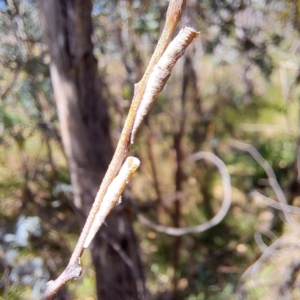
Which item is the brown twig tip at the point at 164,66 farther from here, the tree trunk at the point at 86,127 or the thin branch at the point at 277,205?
the thin branch at the point at 277,205

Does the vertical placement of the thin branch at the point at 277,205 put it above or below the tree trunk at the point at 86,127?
below

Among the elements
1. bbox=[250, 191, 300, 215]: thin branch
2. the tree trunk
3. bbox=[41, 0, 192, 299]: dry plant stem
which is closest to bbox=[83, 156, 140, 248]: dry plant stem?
bbox=[41, 0, 192, 299]: dry plant stem

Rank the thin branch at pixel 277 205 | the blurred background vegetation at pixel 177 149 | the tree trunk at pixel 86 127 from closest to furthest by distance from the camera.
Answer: the tree trunk at pixel 86 127 → the blurred background vegetation at pixel 177 149 → the thin branch at pixel 277 205

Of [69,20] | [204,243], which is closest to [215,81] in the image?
[204,243]

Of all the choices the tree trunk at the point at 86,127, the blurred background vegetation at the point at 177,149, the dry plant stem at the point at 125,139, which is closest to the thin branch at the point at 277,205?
the blurred background vegetation at the point at 177,149

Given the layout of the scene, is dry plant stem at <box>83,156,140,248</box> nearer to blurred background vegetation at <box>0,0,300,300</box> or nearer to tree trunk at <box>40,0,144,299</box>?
blurred background vegetation at <box>0,0,300,300</box>

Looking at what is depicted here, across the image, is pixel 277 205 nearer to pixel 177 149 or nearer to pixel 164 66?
pixel 177 149

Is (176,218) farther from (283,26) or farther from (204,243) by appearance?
(283,26)
